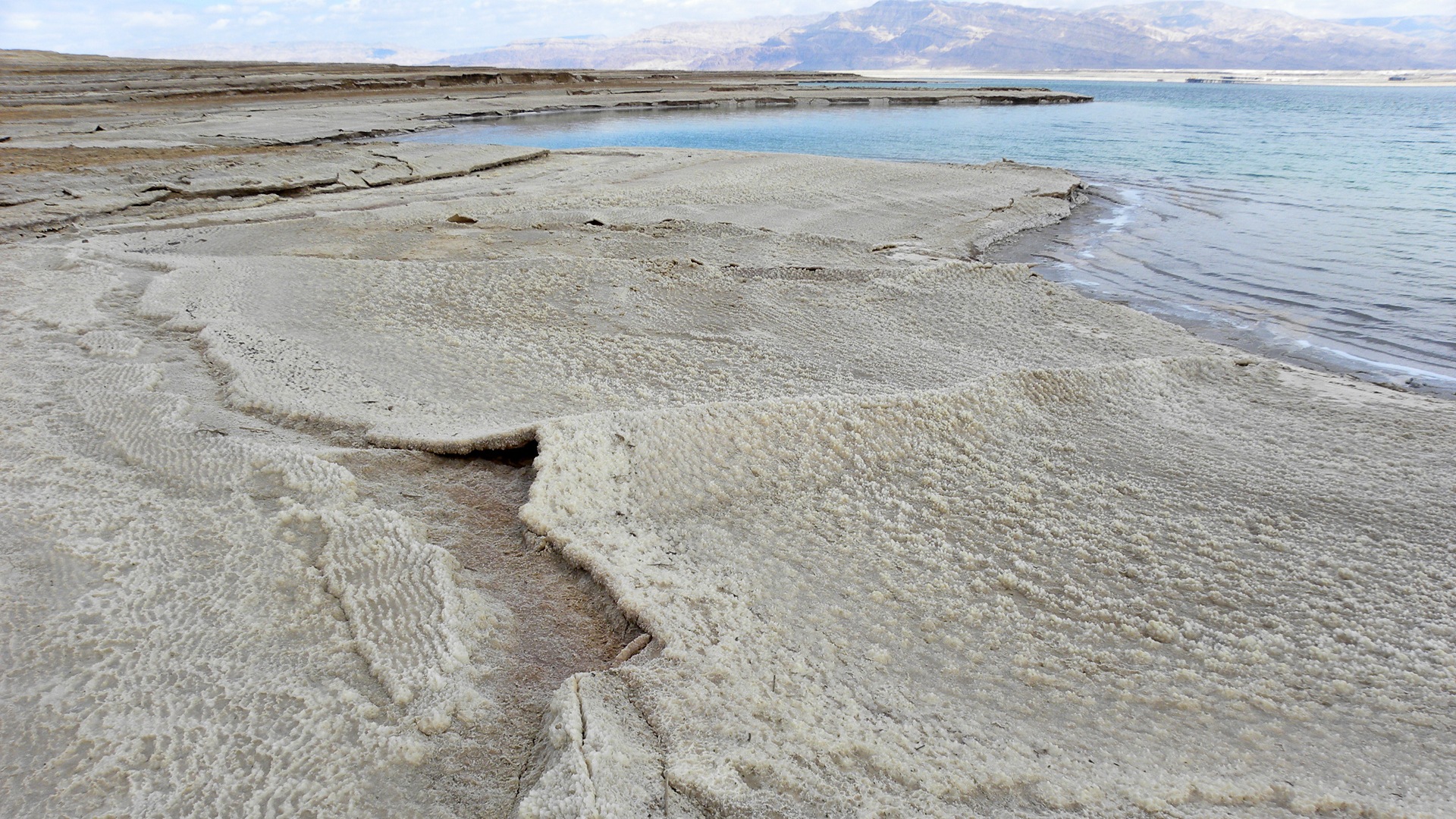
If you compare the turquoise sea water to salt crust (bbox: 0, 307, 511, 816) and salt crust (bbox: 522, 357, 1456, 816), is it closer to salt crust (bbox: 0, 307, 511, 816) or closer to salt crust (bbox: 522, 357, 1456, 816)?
salt crust (bbox: 522, 357, 1456, 816)

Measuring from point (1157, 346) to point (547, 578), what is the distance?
327 cm

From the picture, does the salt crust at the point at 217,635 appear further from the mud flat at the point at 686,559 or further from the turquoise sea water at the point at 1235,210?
the turquoise sea water at the point at 1235,210

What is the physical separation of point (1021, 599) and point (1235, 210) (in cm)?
880

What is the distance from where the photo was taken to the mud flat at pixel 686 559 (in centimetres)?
123

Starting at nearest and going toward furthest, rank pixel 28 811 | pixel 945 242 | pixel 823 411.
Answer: pixel 28 811
pixel 823 411
pixel 945 242

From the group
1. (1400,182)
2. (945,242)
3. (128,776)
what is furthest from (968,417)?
(1400,182)

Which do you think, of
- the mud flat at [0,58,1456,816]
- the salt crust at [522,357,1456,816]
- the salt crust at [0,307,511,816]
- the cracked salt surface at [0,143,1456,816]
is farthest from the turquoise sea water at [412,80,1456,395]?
the salt crust at [0,307,511,816]

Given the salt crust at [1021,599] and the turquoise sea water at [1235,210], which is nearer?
the salt crust at [1021,599]

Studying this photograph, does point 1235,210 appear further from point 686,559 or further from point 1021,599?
point 686,559

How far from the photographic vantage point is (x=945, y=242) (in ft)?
19.5

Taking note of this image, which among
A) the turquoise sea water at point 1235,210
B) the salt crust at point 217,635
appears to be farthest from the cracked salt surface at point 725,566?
the turquoise sea water at point 1235,210

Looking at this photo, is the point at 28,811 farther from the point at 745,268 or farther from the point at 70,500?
the point at 745,268

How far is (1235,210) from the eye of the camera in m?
8.48

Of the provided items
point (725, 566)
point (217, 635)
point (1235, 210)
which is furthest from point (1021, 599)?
point (1235, 210)
